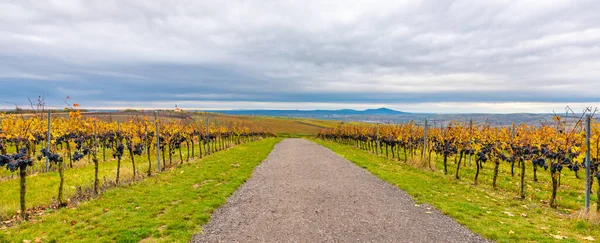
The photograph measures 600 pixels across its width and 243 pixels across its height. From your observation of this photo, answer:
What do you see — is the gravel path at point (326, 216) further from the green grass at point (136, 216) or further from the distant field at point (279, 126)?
the distant field at point (279, 126)

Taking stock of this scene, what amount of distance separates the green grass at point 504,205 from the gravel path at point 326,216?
1.81ft

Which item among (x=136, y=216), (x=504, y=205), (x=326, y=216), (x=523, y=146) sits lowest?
(x=504, y=205)

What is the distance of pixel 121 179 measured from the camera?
1220 centimetres

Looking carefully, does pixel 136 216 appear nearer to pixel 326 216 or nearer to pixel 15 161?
pixel 15 161

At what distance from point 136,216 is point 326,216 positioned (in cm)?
502

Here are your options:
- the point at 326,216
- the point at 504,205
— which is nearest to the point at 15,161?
the point at 326,216

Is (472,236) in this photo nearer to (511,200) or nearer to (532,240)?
(532,240)

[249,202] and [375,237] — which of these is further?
[249,202]

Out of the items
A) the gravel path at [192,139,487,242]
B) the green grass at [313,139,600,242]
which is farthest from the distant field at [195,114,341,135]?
the green grass at [313,139,600,242]

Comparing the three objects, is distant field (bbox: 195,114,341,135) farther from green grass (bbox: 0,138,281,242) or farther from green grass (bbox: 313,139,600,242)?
green grass (bbox: 313,139,600,242)

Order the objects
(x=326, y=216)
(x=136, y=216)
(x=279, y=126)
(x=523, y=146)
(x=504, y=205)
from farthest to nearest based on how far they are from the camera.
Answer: (x=279, y=126) < (x=523, y=146) < (x=504, y=205) < (x=326, y=216) < (x=136, y=216)

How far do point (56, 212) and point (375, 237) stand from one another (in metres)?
8.32

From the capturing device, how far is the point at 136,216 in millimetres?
7543

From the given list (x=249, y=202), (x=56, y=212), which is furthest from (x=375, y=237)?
(x=56, y=212)
